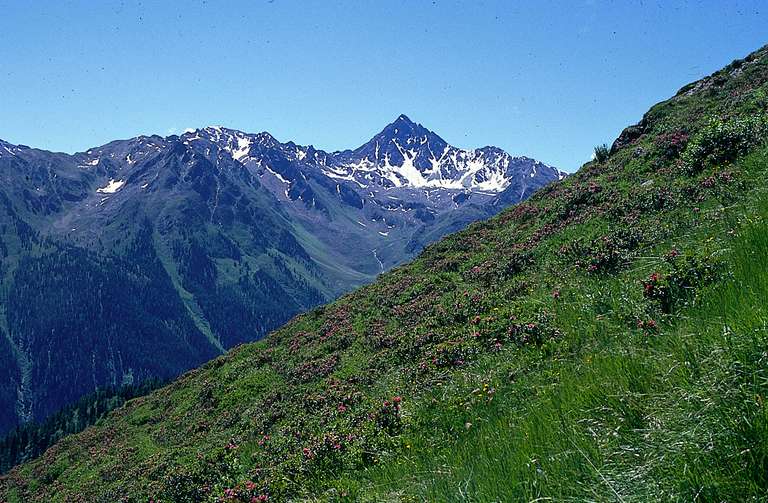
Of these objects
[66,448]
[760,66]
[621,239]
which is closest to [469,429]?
[621,239]

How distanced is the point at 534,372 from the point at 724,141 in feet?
56.0

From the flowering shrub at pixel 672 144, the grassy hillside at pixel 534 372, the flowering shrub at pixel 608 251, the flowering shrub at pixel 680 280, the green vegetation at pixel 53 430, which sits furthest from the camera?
the green vegetation at pixel 53 430

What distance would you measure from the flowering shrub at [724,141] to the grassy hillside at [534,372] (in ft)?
0.29

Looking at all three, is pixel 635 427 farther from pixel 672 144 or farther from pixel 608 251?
pixel 672 144

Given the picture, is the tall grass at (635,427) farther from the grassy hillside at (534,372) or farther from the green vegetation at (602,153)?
the green vegetation at (602,153)

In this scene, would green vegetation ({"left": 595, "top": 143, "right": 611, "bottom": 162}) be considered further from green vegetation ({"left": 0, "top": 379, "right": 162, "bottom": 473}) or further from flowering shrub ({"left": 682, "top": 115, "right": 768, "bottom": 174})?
green vegetation ({"left": 0, "top": 379, "right": 162, "bottom": 473})

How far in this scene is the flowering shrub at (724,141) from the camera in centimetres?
1862

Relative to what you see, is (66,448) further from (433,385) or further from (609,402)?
(609,402)

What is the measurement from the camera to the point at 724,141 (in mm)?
19797

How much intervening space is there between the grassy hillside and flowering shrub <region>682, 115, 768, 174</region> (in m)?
0.09

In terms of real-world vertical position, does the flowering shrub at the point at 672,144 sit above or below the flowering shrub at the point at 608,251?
above

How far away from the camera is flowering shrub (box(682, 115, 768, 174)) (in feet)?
61.1

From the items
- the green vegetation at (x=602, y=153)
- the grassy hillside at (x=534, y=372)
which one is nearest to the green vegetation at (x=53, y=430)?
the grassy hillside at (x=534, y=372)

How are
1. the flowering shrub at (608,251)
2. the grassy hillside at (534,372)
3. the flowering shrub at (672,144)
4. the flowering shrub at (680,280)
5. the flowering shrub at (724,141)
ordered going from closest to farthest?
the grassy hillside at (534,372)
the flowering shrub at (680,280)
the flowering shrub at (608,251)
the flowering shrub at (724,141)
the flowering shrub at (672,144)
